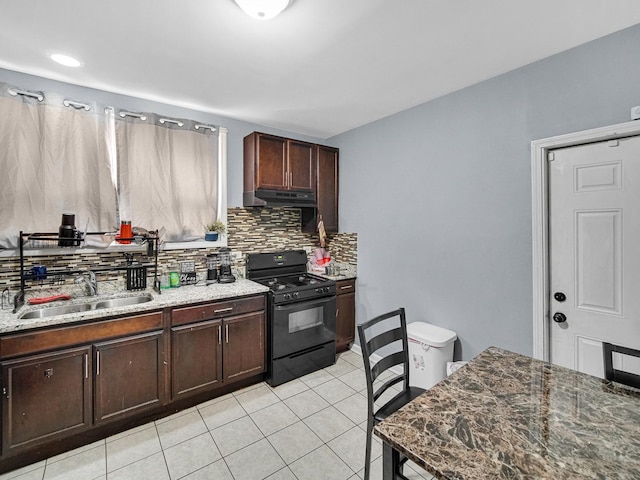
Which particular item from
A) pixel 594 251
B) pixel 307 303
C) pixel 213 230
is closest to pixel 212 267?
pixel 213 230

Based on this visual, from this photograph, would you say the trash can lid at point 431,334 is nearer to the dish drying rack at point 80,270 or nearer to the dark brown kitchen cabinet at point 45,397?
the dish drying rack at point 80,270

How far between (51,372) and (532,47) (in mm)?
3762

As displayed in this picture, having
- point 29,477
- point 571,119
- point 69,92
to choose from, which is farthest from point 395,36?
point 29,477

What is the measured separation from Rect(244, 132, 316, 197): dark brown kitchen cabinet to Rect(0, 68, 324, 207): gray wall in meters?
0.11

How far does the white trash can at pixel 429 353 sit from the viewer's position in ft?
8.27

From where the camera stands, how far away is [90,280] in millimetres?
2467

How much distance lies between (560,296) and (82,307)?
353 centimetres

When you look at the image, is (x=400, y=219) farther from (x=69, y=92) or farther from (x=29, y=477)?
(x=29, y=477)

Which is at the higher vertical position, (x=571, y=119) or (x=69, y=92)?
(x=69, y=92)

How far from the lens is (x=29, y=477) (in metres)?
1.85

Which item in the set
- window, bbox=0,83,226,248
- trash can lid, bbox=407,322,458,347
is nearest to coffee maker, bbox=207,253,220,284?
window, bbox=0,83,226,248

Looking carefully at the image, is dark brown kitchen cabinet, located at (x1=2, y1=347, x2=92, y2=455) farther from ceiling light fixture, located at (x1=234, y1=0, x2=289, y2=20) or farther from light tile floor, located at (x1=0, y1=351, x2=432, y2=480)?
ceiling light fixture, located at (x1=234, y1=0, x2=289, y2=20)

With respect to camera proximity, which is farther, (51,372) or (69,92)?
(69,92)

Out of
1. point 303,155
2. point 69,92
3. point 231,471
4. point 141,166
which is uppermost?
point 69,92
